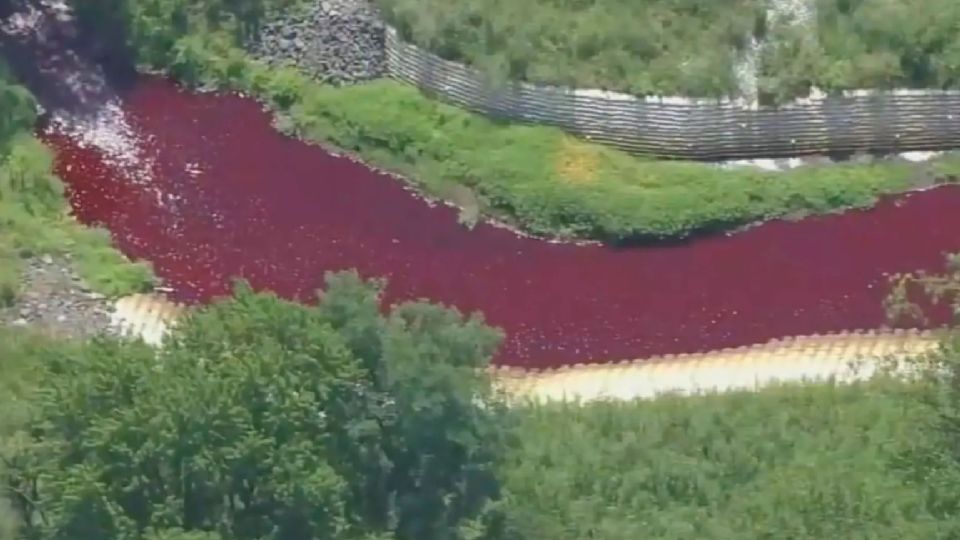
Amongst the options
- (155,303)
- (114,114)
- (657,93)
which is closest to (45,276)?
(155,303)

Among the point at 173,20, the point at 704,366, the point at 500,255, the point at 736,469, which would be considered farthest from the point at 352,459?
the point at 173,20

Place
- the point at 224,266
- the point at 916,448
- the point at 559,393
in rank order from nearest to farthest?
the point at 916,448
the point at 559,393
the point at 224,266

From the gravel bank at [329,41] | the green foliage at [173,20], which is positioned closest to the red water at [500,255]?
the gravel bank at [329,41]

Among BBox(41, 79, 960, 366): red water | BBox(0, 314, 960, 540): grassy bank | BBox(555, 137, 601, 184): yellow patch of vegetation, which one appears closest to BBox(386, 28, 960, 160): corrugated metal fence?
BBox(555, 137, 601, 184): yellow patch of vegetation

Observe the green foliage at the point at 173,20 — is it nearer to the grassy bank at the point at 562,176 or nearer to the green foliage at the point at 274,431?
the grassy bank at the point at 562,176

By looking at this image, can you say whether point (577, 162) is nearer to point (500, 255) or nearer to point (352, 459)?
point (500, 255)

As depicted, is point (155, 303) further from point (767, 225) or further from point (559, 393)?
point (767, 225)
